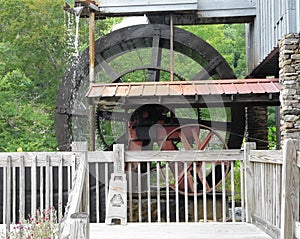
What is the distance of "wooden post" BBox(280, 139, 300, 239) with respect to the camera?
3232 millimetres

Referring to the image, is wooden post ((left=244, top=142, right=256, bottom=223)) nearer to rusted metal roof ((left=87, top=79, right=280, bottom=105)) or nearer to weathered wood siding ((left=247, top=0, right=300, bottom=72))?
weathered wood siding ((left=247, top=0, right=300, bottom=72))

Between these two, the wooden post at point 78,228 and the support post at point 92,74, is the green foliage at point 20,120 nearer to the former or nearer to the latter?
the support post at point 92,74

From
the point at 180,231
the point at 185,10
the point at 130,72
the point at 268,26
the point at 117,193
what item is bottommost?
the point at 180,231

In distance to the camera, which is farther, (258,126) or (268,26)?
(258,126)

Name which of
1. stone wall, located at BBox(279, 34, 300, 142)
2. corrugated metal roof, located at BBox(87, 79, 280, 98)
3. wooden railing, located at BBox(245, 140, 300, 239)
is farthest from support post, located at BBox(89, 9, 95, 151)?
wooden railing, located at BBox(245, 140, 300, 239)

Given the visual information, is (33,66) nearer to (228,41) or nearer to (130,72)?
(130,72)

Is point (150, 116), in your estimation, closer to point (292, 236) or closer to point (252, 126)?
point (252, 126)

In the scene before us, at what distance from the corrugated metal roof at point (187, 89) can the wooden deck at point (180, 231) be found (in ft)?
11.0

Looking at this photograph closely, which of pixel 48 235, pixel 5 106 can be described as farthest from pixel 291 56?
pixel 5 106

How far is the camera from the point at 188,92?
8.47 metres

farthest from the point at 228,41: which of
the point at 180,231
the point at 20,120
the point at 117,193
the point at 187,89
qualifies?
the point at 180,231

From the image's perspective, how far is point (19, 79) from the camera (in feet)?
→ 50.4

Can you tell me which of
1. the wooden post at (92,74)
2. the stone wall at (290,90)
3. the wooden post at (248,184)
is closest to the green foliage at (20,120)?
the wooden post at (92,74)

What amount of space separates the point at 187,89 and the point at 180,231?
13.1 ft
